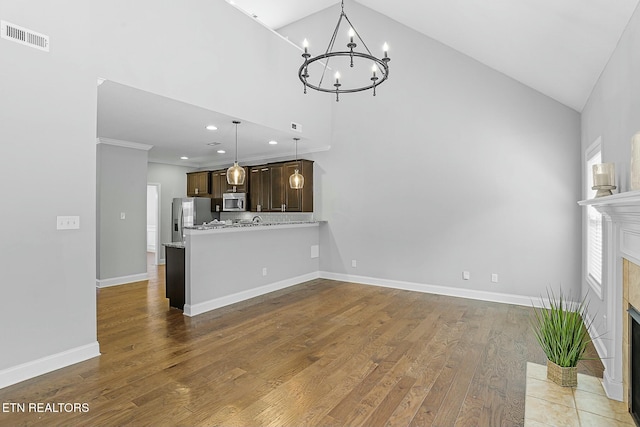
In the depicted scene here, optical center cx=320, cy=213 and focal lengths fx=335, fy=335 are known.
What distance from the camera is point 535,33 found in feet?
10.1

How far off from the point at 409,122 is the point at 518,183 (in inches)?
78.4

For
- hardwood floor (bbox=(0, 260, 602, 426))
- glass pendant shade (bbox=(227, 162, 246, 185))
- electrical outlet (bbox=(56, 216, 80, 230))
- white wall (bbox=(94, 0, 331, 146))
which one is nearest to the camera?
hardwood floor (bbox=(0, 260, 602, 426))

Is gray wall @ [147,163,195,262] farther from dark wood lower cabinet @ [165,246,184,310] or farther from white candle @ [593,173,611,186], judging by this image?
white candle @ [593,173,611,186]

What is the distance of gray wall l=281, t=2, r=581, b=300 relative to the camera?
184 inches

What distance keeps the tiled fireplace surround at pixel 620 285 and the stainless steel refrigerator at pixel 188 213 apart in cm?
765

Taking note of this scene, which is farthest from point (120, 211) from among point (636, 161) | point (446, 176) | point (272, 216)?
point (636, 161)

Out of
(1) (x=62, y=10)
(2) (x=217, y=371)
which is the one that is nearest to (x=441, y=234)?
(2) (x=217, y=371)

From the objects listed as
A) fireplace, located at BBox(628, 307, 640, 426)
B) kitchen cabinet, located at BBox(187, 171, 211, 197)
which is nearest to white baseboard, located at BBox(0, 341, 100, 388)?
fireplace, located at BBox(628, 307, 640, 426)

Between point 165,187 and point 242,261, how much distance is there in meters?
4.87

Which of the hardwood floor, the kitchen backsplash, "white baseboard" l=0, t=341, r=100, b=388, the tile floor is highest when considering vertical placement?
the kitchen backsplash

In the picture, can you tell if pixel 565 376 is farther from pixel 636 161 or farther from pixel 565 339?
pixel 636 161

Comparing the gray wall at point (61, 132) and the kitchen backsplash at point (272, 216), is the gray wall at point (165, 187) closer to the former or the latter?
the kitchen backsplash at point (272, 216)

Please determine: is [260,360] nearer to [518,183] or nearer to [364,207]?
[364,207]

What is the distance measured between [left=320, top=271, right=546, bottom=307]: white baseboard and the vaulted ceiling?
2.74 meters
